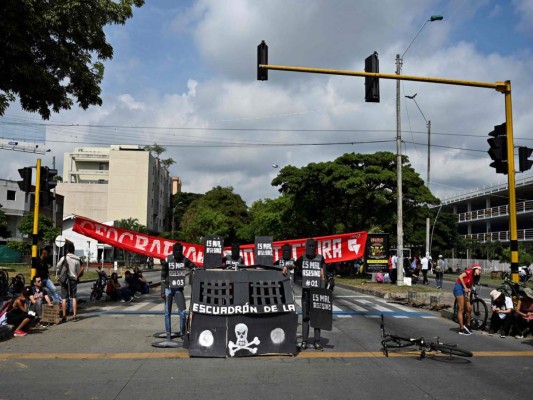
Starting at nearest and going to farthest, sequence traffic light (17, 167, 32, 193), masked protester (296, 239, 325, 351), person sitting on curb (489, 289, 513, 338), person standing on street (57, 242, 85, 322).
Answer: masked protester (296, 239, 325, 351) < person sitting on curb (489, 289, 513, 338) < person standing on street (57, 242, 85, 322) < traffic light (17, 167, 32, 193)

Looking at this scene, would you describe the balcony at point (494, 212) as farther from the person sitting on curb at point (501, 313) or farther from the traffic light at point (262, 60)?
the traffic light at point (262, 60)

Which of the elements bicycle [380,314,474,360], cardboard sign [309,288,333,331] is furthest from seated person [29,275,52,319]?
bicycle [380,314,474,360]

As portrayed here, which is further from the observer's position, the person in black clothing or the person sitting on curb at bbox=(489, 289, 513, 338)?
the person in black clothing

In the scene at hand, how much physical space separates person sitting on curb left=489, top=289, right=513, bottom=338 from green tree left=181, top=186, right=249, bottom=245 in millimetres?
62655

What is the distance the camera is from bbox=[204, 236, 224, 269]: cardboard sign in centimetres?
1327

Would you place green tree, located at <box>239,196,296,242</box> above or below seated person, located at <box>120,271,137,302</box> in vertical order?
above

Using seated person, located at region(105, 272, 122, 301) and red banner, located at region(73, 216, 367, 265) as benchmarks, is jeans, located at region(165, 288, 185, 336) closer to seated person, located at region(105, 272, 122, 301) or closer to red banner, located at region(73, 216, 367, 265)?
red banner, located at region(73, 216, 367, 265)

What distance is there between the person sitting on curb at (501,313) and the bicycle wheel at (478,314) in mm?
Answer: 445

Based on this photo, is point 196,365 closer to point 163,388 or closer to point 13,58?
point 163,388

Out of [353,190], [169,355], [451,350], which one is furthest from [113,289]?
[353,190]

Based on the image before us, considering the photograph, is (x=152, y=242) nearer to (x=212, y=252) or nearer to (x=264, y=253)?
(x=264, y=253)

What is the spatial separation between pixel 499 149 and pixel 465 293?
3618 mm

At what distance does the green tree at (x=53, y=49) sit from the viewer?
12109 millimetres

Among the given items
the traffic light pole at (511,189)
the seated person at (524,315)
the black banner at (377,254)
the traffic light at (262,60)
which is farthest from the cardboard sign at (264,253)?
the black banner at (377,254)
